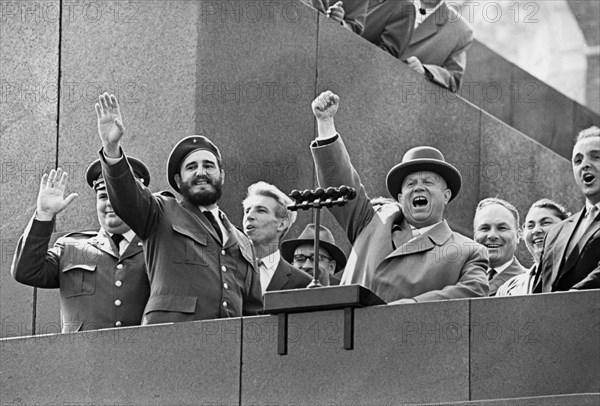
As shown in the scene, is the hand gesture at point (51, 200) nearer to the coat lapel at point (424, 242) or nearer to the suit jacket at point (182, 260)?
the suit jacket at point (182, 260)

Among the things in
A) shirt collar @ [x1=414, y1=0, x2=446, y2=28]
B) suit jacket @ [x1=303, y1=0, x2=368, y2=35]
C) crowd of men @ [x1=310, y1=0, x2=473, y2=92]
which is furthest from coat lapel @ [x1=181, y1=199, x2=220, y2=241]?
shirt collar @ [x1=414, y1=0, x2=446, y2=28]

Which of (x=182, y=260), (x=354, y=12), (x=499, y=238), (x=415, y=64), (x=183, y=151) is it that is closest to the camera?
(x=182, y=260)

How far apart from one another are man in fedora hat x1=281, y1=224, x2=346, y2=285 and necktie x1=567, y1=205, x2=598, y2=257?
2475 millimetres

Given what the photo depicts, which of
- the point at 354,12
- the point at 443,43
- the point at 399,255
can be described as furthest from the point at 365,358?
the point at 443,43

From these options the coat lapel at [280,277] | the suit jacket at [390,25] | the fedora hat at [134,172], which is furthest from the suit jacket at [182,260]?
the suit jacket at [390,25]

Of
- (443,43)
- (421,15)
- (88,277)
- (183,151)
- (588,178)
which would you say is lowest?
(88,277)

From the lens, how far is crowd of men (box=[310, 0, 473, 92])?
1914 cm

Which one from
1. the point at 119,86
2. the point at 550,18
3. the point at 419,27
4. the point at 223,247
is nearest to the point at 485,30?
the point at 550,18

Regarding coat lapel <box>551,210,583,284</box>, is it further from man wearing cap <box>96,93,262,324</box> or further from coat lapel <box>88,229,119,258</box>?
coat lapel <box>88,229,119,258</box>

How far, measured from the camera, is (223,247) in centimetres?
1583

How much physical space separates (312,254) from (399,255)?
1.62m

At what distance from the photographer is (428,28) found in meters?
20.1

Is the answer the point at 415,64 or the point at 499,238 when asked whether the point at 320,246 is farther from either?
the point at 415,64

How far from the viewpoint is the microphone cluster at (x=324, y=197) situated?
48.1 feet
